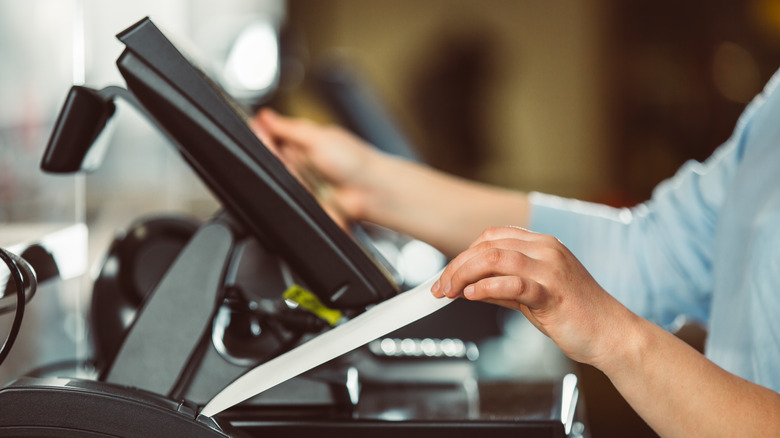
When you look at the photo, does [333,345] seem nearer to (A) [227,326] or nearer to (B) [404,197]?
(A) [227,326]

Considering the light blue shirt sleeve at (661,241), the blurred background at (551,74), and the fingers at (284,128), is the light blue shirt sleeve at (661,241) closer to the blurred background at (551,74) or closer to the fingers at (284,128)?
the fingers at (284,128)

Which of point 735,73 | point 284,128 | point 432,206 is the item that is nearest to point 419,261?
point 432,206

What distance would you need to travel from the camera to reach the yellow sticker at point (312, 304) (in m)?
0.67

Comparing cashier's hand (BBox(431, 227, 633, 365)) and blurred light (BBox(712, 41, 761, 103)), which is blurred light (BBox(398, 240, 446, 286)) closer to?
cashier's hand (BBox(431, 227, 633, 365))

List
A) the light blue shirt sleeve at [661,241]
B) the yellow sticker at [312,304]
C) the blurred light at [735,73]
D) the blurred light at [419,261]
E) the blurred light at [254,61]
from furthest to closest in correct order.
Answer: the blurred light at [735,73] < the blurred light at [254,61] < the blurred light at [419,261] < the light blue shirt sleeve at [661,241] < the yellow sticker at [312,304]

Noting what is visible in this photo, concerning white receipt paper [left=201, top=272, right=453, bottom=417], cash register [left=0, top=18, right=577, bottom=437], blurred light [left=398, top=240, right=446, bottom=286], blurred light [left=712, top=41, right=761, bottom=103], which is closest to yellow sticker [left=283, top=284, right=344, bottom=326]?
cash register [left=0, top=18, right=577, bottom=437]

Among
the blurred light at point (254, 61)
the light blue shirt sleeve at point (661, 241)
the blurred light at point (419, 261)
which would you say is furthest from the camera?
the blurred light at point (254, 61)

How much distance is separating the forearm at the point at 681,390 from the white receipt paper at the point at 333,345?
127 millimetres

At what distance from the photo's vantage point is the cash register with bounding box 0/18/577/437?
46 centimetres

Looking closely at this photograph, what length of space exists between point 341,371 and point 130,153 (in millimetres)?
3334

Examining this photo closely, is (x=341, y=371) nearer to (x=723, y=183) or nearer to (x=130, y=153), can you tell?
(x=723, y=183)

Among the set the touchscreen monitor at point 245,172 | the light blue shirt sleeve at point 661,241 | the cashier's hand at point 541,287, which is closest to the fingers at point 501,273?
the cashier's hand at point 541,287

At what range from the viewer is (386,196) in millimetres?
1061

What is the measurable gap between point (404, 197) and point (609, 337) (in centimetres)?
59
